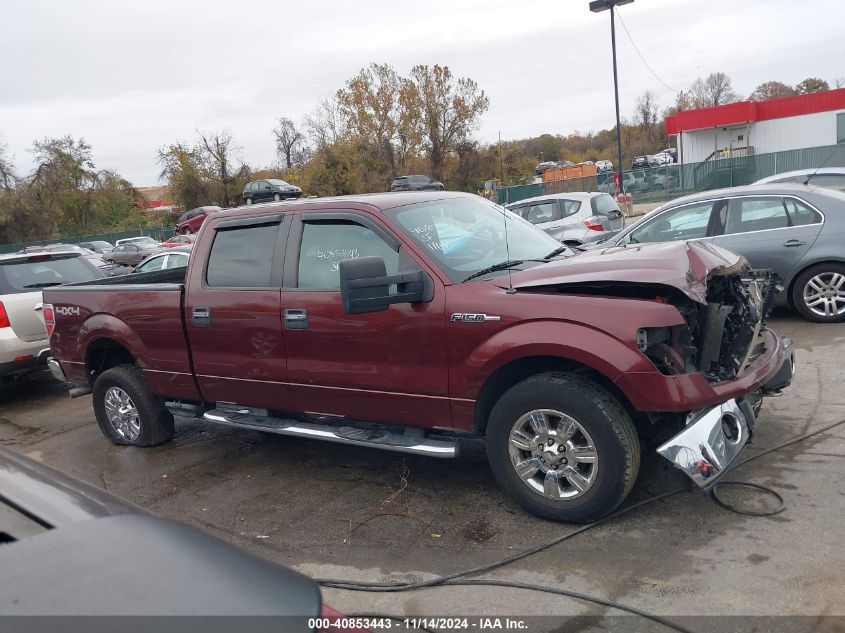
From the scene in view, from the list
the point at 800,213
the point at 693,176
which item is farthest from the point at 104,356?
the point at 693,176

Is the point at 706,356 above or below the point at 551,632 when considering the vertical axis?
above

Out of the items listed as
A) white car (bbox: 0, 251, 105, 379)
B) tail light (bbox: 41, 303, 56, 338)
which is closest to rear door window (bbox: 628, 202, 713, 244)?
tail light (bbox: 41, 303, 56, 338)

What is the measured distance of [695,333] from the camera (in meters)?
4.14

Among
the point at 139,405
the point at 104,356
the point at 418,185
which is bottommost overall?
the point at 139,405

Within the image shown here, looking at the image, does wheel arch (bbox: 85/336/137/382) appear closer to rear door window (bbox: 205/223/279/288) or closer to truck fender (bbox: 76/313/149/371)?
truck fender (bbox: 76/313/149/371)

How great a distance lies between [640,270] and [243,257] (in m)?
2.90

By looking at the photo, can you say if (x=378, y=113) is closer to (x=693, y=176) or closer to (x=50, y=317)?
(x=693, y=176)

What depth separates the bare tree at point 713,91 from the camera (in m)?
73.9

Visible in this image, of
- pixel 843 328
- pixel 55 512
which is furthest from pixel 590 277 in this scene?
pixel 843 328

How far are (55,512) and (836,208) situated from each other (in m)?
8.40

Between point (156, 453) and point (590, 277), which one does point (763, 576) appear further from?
point (156, 453)

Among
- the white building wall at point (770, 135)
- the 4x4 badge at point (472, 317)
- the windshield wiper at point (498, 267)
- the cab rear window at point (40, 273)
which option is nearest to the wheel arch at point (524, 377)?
the 4x4 badge at point (472, 317)

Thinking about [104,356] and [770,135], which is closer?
[104,356]

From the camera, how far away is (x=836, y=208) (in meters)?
7.98
